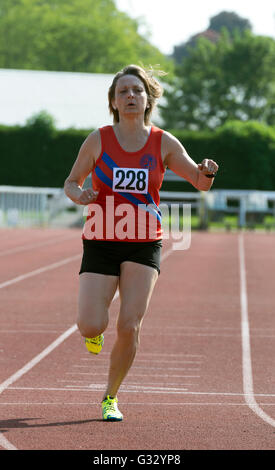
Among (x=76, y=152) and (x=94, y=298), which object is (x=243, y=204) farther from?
(x=94, y=298)

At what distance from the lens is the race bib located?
19.5 ft

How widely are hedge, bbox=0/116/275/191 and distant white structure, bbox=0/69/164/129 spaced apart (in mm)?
8927

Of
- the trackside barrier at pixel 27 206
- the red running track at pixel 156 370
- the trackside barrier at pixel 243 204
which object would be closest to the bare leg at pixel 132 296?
the red running track at pixel 156 370

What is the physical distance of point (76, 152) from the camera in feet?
130

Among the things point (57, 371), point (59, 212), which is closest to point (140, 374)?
point (57, 371)

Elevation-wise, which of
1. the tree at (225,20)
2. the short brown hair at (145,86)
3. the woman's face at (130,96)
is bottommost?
the woman's face at (130,96)

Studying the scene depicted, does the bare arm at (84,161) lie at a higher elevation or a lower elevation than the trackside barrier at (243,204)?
lower

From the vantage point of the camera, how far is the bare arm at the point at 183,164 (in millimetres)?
6117

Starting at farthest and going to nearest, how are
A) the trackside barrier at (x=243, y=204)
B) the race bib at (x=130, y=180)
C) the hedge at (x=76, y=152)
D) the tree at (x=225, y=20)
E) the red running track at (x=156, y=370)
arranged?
1. the tree at (x=225, y=20)
2. the hedge at (x=76, y=152)
3. the trackside barrier at (x=243, y=204)
4. the race bib at (x=130, y=180)
5. the red running track at (x=156, y=370)

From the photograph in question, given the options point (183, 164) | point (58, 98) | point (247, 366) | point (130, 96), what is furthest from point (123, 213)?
point (58, 98)

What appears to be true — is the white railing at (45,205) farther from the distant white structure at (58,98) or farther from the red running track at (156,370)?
the distant white structure at (58,98)

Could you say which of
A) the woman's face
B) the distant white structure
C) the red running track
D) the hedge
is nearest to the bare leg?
the red running track

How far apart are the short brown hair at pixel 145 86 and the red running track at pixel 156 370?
1767 millimetres

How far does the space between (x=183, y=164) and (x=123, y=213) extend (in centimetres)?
50
